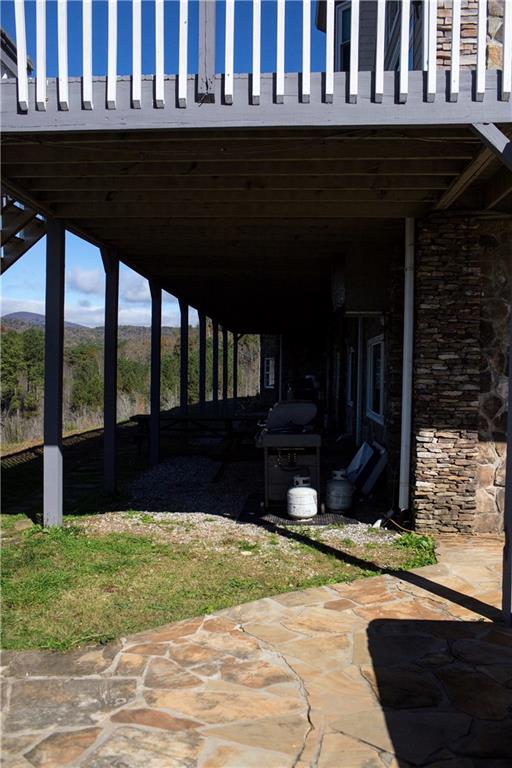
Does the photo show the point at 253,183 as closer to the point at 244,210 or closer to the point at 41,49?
the point at 244,210

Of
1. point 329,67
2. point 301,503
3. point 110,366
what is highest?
point 329,67

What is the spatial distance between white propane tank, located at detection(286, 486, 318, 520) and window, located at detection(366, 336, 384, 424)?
6.13ft

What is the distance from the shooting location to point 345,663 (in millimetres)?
3391

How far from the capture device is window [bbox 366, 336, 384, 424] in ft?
26.3

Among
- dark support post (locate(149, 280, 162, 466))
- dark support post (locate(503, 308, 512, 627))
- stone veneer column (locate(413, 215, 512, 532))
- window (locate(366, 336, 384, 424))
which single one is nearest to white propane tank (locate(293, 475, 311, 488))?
stone veneer column (locate(413, 215, 512, 532))

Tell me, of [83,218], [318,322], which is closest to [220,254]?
[83,218]

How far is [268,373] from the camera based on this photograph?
26250 mm

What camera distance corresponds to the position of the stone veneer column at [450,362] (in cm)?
567

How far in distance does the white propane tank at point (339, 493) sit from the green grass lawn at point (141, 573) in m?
0.79

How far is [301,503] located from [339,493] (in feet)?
1.85

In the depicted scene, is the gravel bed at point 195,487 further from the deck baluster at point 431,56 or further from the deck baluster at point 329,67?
the deck baluster at point 431,56


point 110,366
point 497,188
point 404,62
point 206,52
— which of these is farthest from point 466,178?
point 110,366

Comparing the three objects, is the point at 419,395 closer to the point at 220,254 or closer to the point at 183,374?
the point at 220,254

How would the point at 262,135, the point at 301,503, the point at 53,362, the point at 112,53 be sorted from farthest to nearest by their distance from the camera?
1. the point at 301,503
2. the point at 53,362
3. the point at 262,135
4. the point at 112,53
